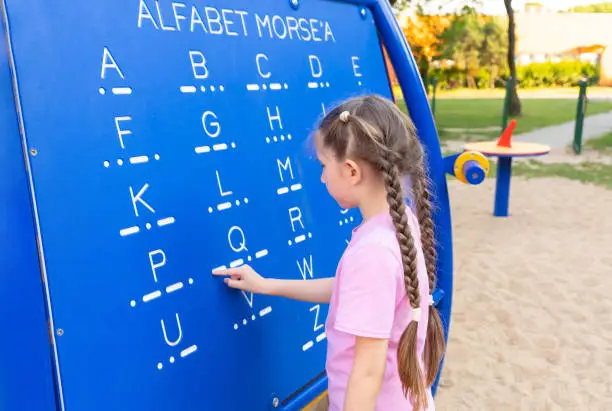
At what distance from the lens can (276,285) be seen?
147cm

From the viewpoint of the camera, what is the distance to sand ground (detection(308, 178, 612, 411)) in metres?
2.93

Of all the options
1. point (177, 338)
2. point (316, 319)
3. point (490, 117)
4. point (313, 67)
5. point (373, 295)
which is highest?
point (313, 67)

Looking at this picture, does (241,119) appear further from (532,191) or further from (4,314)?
(532,191)

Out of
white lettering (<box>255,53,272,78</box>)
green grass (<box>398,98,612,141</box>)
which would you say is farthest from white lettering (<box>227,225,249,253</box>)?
green grass (<box>398,98,612,141</box>)

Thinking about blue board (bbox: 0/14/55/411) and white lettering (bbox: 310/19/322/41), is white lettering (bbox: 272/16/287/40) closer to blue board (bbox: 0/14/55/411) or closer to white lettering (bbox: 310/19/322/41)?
white lettering (bbox: 310/19/322/41)

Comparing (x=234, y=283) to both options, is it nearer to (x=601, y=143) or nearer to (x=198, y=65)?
(x=198, y=65)

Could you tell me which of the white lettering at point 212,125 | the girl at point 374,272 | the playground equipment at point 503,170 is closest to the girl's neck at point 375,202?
the girl at point 374,272

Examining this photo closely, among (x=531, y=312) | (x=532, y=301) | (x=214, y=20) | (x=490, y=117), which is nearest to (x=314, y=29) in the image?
(x=214, y=20)

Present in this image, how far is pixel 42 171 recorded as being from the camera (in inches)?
41.9

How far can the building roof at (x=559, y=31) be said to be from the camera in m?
42.1

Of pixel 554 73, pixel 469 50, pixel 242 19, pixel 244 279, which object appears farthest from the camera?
pixel 554 73

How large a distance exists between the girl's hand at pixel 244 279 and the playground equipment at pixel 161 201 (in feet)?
0.09

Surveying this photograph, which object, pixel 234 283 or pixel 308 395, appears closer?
pixel 234 283

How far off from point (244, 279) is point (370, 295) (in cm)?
32
